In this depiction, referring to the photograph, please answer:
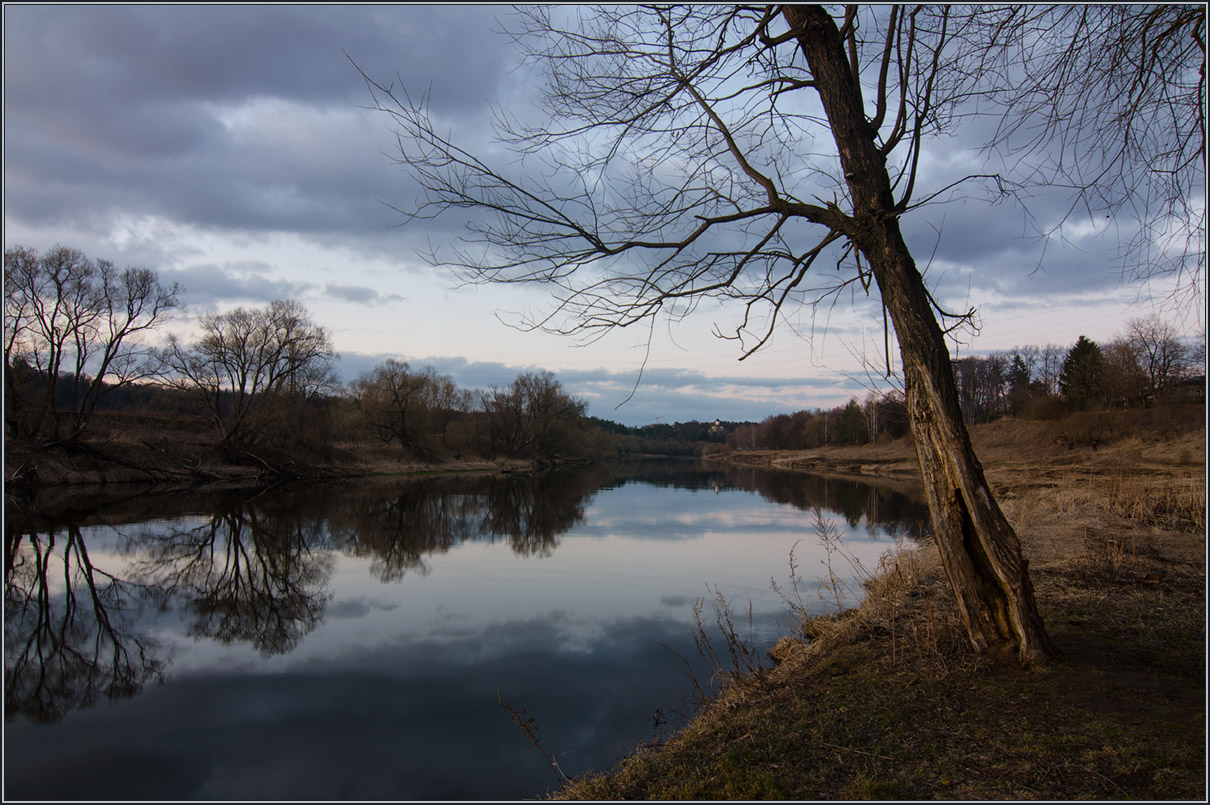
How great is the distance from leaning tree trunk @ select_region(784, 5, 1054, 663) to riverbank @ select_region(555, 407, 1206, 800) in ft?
1.18

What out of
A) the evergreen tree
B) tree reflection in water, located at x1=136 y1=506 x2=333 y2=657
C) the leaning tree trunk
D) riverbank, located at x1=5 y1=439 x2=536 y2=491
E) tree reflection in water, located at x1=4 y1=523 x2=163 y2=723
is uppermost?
the evergreen tree

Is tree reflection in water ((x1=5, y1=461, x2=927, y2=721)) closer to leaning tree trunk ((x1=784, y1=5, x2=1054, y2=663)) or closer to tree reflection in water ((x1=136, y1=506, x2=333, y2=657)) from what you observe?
tree reflection in water ((x1=136, y1=506, x2=333, y2=657))

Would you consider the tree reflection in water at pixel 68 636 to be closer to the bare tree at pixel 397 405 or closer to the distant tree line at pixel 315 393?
the distant tree line at pixel 315 393

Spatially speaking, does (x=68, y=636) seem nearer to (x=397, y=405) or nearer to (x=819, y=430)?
(x=397, y=405)

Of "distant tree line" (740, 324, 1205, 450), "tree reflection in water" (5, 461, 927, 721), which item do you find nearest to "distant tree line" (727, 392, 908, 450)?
"distant tree line" (740, 324, 1205, 450)

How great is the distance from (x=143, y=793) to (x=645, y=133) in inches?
246

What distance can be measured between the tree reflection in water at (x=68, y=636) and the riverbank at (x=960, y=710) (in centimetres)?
571

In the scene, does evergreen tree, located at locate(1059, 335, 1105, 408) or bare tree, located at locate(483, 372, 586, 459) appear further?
bare tree, located at locate(483, 372, 586, 459)

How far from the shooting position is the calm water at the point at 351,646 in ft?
16.4

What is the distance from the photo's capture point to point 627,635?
7926 mm

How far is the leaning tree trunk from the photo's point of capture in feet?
13.7

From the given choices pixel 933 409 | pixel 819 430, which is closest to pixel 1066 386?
pixel 819 430

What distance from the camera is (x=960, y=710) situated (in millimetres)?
3650

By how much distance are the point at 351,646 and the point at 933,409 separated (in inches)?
276
